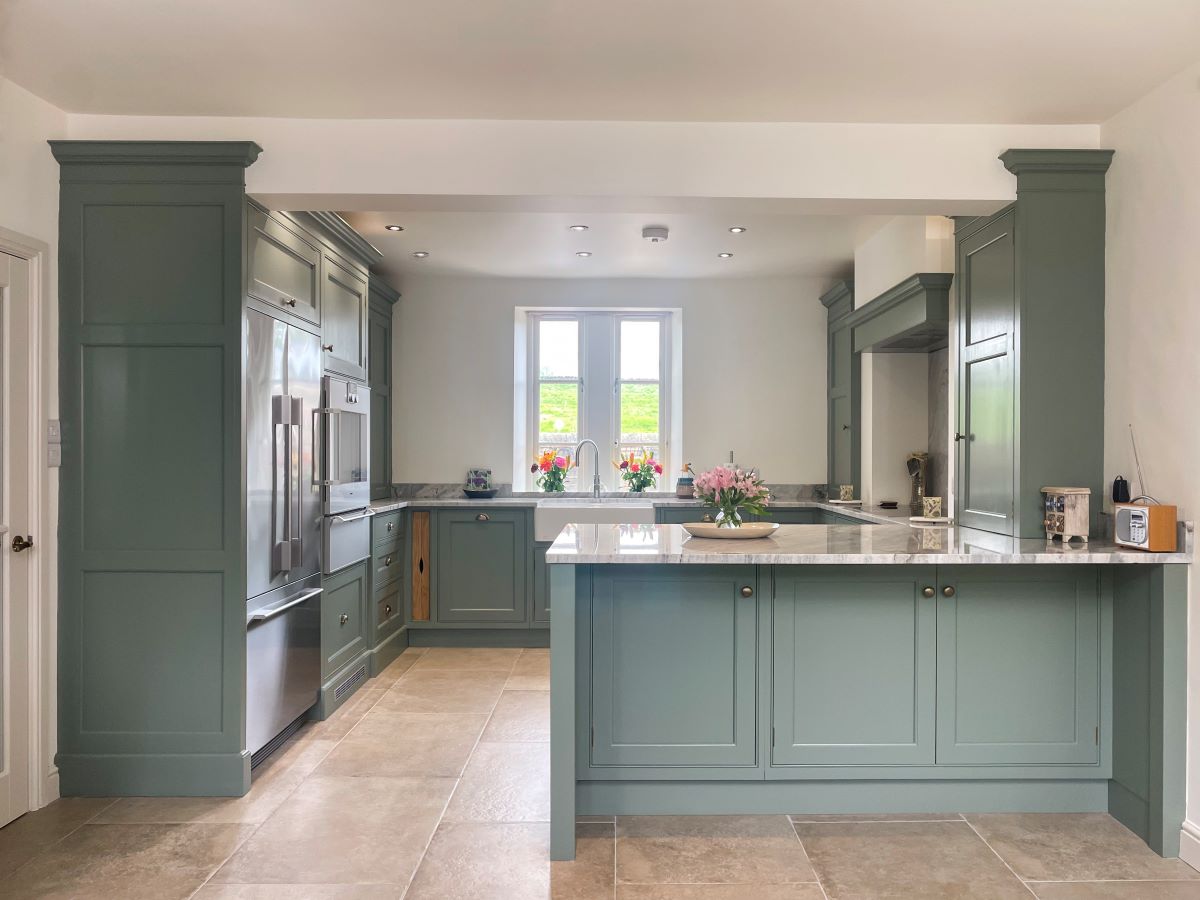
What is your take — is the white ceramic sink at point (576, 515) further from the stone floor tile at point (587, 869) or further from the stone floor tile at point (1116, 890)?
the stone floor tile at point (1116, 890)

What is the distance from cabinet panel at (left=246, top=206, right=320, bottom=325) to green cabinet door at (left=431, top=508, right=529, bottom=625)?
1900 millimetres

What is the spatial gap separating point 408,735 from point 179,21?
2.86 meters

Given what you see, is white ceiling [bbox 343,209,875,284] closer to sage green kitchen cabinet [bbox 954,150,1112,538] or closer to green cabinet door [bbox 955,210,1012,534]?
green cabinet door [bbox 955,210,1012,534]

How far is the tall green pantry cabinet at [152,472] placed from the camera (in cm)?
303

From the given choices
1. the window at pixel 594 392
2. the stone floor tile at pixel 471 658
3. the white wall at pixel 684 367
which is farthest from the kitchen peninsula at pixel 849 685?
the window at pixel 594 392

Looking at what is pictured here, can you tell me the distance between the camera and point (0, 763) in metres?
2.77

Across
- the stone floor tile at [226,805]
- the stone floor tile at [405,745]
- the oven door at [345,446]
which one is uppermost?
the oven door at [345,446]

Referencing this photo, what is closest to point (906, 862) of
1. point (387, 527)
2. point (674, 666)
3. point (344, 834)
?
point (674, 666)

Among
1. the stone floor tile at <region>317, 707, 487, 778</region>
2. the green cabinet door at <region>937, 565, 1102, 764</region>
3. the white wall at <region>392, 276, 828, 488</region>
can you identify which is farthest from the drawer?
the green cabinet door at <region>937, 565, 1102, 764</region>

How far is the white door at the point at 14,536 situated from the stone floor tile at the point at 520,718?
1723 mm

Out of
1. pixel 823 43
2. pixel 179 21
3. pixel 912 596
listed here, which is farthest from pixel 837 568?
pixel 179 21

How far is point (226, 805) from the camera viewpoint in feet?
9.68

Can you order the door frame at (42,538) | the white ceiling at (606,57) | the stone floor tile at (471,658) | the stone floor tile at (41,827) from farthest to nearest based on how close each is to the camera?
1. the stone floor tile at (471,658)
2. the door frame at (42,538)
3. the stone floor tile at (41,827)
4. the white ceiling at (606,57)

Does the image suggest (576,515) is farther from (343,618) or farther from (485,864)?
(485,864)
